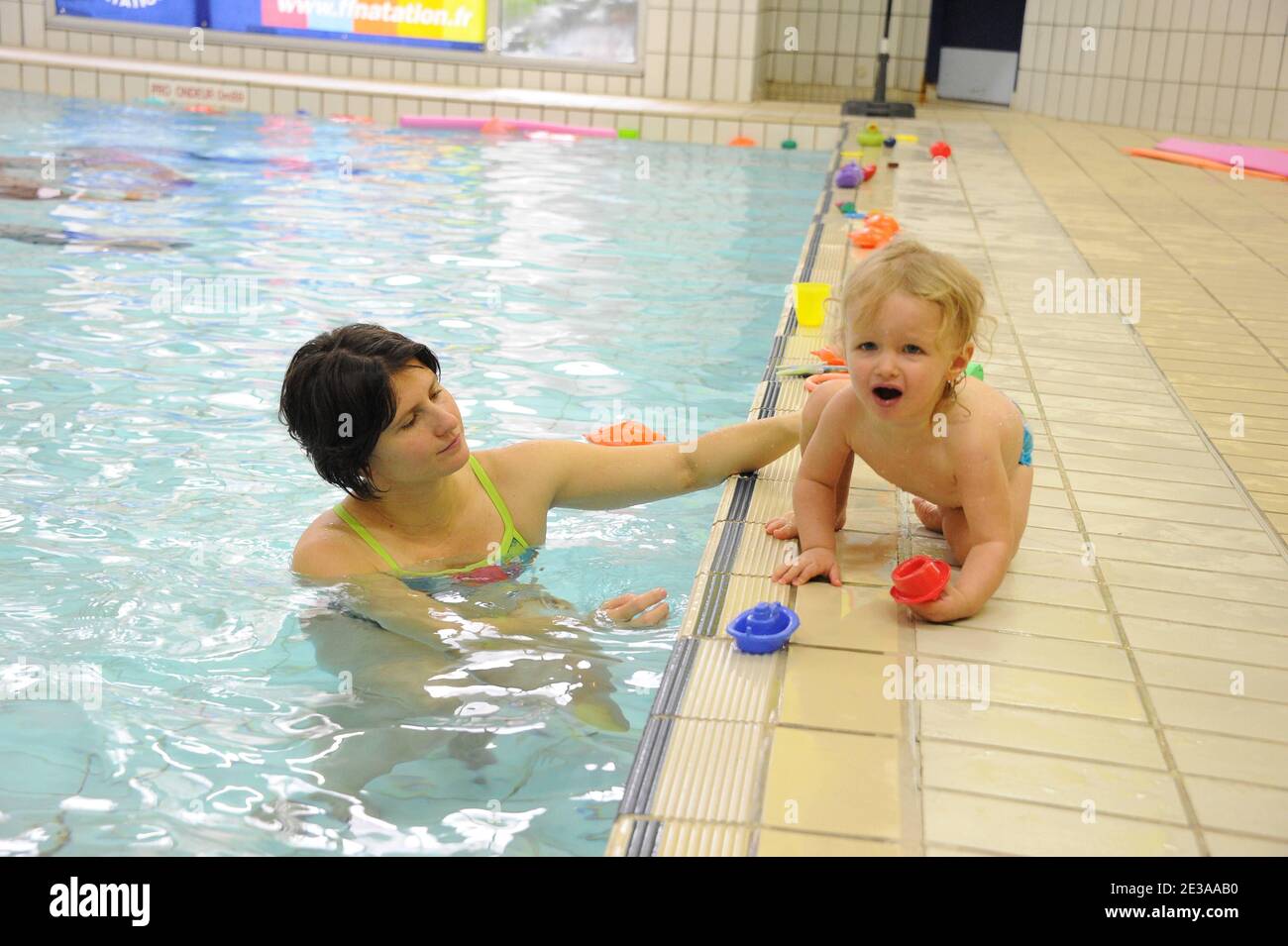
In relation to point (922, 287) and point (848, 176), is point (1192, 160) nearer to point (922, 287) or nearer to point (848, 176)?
point (848, 176)

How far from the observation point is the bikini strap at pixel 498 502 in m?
3.02

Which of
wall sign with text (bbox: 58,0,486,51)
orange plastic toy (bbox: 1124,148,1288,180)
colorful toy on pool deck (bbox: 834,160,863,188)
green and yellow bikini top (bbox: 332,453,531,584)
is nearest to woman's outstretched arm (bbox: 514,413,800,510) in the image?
green and yellow bikini top (bbox: 332,453,531,584)

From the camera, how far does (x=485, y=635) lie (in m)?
2.72

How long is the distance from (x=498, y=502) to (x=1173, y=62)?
410 inches

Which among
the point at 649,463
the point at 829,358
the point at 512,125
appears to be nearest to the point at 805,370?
the point at 829,358

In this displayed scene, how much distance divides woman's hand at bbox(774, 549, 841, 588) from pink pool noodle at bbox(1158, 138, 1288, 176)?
315 inches

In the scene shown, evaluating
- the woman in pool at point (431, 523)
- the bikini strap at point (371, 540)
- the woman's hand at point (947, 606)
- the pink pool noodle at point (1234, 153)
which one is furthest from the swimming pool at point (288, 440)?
the pink pool noodle at point (1234, 153)

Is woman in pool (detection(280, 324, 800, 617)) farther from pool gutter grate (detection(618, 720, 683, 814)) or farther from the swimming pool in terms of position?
pool gutter grate (detection(618, 720, 683, 814))

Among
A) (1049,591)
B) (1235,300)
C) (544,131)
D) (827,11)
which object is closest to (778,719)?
(1049,591)

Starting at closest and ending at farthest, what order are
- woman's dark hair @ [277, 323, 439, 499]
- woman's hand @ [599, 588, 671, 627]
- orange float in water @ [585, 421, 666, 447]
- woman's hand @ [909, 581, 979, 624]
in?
woman's hand @ [909, 581, 979, 624] → woman's dark hair @ [277, 323, 439, 499] → woman's hand @ [599, 588, 671, 627] → orange float in water @ [585, 421, 666, 447]

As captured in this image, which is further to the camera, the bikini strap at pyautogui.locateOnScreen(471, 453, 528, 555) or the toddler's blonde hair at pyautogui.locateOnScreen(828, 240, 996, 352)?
the bikini strap at pyautogui.locateOnScreen(471, 453, 528, 555)

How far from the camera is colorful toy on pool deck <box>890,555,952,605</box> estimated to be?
2.38 metres

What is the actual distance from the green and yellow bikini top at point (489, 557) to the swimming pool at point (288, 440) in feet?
0.47

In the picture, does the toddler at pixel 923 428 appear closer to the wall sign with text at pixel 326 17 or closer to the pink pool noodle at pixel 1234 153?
the pink pool noodle at pixel 1234 153
